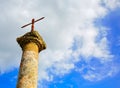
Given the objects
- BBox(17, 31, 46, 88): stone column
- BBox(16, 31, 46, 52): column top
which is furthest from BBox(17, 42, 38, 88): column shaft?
BBox(16, 31, 46, 52): column top

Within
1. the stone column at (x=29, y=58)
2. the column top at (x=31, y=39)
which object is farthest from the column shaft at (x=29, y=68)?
the column top at (x=31, y=39)

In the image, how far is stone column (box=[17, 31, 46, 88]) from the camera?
10242 mm

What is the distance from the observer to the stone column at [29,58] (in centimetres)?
1024

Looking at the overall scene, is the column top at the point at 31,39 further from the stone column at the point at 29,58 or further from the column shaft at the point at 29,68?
the column shaft at the point at 29,68

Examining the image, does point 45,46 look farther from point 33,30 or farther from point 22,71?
point 22,71

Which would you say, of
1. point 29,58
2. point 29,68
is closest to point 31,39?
point 29,58

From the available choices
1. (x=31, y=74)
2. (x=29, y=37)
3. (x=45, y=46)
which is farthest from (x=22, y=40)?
Answer: (x=31, y=74)

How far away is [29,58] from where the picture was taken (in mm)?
10938

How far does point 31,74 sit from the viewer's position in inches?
411

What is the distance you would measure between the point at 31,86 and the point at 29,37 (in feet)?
9.21

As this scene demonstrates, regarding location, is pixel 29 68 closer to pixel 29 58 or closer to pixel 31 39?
pixel 29 58

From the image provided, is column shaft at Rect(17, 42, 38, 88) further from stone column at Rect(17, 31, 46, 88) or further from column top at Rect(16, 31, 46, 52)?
column top at Rect(16, 31, 46, 52)

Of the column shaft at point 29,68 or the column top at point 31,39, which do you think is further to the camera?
the column top at point 31,39

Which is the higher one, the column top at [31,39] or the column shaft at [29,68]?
the column top at [31,39]
